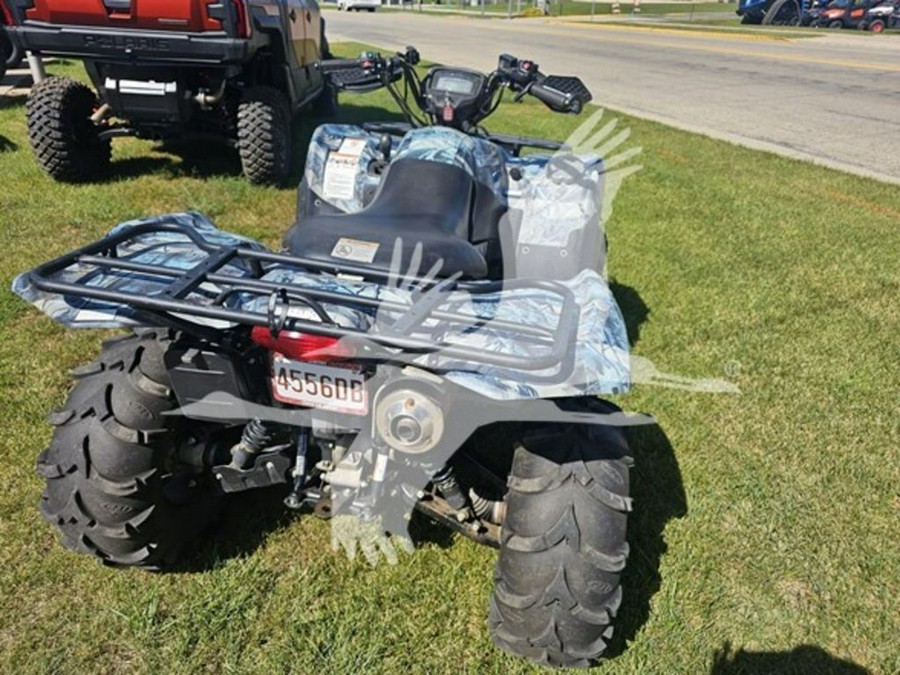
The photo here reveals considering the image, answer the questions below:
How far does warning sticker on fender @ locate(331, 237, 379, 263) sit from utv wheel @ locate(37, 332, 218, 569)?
0.61m

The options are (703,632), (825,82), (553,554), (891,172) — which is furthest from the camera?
(825,82)

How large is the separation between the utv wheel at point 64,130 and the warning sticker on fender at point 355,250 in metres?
5.19

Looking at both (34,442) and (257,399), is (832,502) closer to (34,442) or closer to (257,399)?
(257,399)

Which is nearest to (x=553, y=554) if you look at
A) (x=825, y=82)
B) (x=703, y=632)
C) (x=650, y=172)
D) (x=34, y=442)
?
(x=703, y=632)

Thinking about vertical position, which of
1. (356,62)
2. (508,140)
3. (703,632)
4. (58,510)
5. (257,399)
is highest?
(356,62)

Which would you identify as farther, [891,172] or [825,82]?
[825,82]

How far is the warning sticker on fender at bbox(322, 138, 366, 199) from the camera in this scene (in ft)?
11.1

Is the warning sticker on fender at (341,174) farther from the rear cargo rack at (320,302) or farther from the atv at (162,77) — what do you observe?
the atv at (162,77)

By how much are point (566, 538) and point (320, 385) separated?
84 centimetres

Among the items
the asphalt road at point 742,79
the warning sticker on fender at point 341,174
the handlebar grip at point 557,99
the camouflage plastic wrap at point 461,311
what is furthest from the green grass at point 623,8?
the camouflage plastic wrap at point 461,311

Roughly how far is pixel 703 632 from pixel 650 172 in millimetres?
6227


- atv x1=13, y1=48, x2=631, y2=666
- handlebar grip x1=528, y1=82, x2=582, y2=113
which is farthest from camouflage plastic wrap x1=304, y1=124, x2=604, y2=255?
atv x1=13, y1=48, x2=631, y2=666

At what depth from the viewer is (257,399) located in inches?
81.5

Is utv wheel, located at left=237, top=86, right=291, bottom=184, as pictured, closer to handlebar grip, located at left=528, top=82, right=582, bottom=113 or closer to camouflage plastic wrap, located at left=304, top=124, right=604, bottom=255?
camouflage plastic wrap, located at left=304, top=124, right=604, bottom=255
